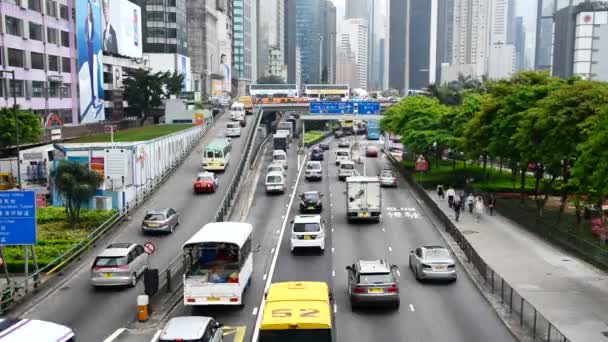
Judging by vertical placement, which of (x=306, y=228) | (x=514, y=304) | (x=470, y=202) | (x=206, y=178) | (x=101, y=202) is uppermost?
(x=206, y=178)

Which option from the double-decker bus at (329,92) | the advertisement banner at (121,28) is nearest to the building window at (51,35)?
the advertisement banner at (121,28)

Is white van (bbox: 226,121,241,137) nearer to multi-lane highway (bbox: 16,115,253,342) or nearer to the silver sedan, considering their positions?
multi-lane highway (bbox: 16,115,253,342)

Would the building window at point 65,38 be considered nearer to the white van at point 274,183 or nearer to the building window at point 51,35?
the building window at point 51,35

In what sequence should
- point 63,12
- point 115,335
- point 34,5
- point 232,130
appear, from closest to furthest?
point 115,335 → point 34,5 → point 63,12 → point 232,130

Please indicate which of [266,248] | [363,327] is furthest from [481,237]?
[363,327]

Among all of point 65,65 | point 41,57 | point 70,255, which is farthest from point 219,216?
point 65,65

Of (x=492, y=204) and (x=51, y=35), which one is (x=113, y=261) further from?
(x=51, y=35)

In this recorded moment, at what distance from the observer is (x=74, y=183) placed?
127 feet

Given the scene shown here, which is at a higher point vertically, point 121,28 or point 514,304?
point 121,28

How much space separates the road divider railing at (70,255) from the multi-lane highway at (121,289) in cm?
46

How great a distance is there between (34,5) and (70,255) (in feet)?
154

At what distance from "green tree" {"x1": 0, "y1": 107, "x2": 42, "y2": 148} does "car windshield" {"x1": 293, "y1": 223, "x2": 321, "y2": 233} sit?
27450 millimetres

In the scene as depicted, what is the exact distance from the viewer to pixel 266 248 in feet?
116

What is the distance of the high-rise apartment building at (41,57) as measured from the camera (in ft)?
214
